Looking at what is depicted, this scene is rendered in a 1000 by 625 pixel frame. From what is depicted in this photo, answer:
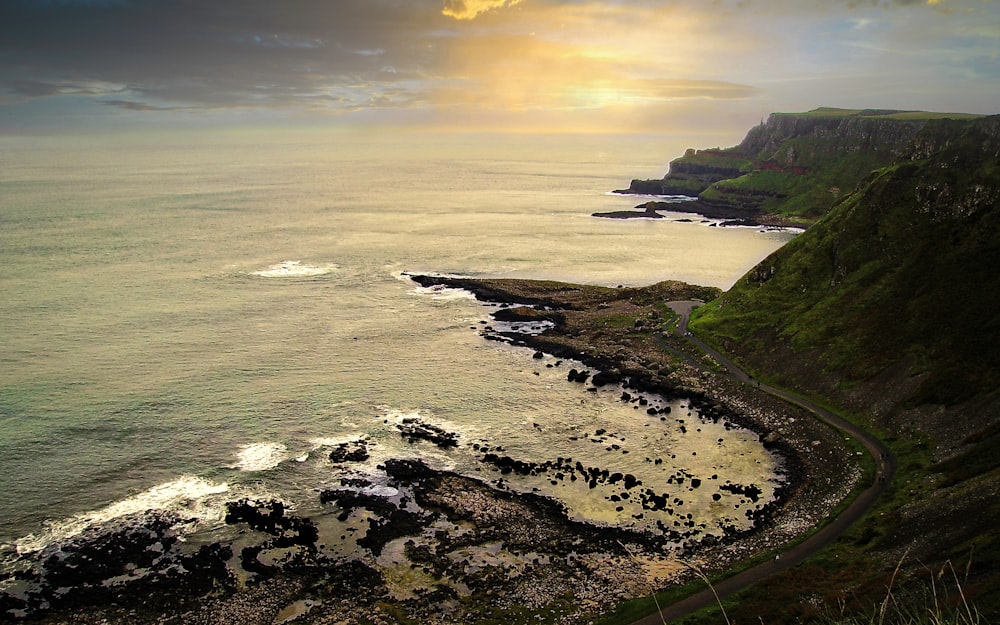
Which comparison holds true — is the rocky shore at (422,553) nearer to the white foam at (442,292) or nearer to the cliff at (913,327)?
the cliff at (913,327)

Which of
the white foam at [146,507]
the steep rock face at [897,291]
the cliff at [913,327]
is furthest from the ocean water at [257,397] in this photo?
the steep rock face at [897,291]

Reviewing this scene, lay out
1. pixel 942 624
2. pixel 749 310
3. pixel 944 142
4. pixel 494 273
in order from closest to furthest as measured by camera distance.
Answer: pixel 942 624 < pixel 749 310 < pixel 944 142 < pixel 494 273

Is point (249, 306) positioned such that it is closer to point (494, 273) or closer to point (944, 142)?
point (494, 273)

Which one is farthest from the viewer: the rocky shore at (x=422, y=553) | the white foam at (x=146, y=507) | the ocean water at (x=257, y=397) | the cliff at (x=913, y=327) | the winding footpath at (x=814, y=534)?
the ocean water at (x=257, y=397)

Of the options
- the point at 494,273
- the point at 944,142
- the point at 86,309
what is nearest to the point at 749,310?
the point at 944,142

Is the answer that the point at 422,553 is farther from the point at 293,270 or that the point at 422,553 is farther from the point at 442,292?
the point at 293,270

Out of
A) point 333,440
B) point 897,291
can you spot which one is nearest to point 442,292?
point 333,440

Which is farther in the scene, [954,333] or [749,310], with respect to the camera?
[749,310]
